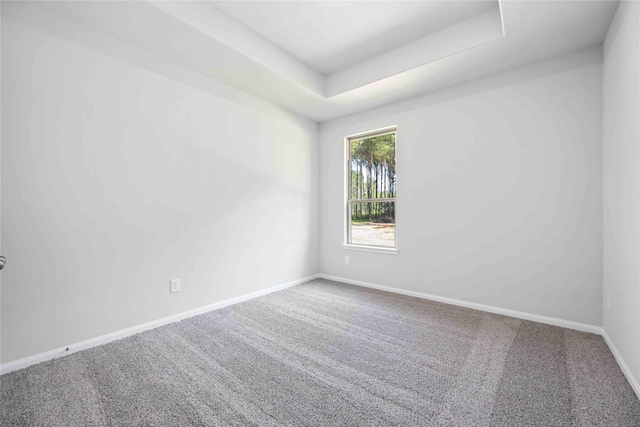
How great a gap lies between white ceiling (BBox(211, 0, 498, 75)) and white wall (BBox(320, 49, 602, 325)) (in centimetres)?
84

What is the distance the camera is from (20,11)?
1896 mm

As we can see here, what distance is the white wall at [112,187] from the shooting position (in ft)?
6.26

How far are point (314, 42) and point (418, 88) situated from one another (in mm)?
1286

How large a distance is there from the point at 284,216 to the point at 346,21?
2.32m

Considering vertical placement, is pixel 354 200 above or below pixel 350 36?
below

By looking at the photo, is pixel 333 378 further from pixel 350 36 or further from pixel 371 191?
pixel 350 36

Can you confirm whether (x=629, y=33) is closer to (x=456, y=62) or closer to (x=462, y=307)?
(x=456, y=62)

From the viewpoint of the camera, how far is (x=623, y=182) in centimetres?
188

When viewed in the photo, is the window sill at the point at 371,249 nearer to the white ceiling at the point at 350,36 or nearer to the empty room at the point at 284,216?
the empty room at the point at 284,216

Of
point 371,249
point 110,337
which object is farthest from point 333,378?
point 371,249

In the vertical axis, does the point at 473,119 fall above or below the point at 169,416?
above

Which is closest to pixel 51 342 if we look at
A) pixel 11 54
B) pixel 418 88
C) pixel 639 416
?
pixel 11 54

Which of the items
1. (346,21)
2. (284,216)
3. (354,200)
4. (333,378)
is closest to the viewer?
(333,378)

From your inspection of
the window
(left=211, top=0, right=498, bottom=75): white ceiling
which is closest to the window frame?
the window
